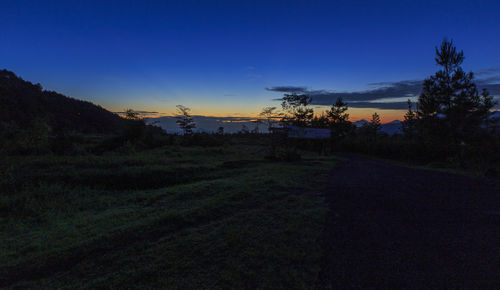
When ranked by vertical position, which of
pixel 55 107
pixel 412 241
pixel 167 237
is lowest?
pixel 412 241

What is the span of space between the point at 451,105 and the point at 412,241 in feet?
63.7

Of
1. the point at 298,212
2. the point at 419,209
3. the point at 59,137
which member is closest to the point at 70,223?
the point at 298,212

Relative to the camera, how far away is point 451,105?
55.1 feet

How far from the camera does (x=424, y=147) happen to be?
24078 mm

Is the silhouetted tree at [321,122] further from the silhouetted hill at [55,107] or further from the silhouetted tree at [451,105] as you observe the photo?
the silhouetted hill at [55,107]

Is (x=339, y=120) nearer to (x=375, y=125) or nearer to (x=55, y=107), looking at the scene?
(x=375, y=125)

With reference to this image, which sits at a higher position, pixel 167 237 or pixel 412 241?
pixel 167 237

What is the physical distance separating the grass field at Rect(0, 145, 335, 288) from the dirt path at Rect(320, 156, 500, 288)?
1.25ft

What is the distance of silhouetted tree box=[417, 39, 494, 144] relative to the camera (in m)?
16.0

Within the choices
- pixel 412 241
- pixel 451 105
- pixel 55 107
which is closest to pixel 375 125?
pixel 451 105

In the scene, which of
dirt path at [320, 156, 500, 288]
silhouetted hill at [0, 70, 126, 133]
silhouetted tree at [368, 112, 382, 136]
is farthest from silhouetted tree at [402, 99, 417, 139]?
silhouetted hill at [0, 70, 126, 133]

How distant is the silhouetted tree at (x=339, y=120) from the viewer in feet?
112

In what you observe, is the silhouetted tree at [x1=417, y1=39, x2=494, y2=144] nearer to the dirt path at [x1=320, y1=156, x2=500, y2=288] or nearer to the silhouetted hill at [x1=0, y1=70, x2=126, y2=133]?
the dirt path at [x1=320, y1=156, x2=500, y2=288]

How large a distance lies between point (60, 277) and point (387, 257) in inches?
180
